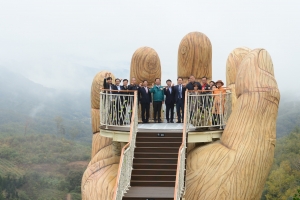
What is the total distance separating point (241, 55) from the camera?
1404cm

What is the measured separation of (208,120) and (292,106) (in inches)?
3969

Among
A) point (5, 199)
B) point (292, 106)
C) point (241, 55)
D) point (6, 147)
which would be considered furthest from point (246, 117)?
point (292, 106)

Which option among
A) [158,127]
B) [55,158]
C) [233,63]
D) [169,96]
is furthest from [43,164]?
[158,127]

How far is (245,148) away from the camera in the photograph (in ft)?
34.9

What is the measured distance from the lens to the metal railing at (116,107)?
479 inches

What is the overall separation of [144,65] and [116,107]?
8.22 feet

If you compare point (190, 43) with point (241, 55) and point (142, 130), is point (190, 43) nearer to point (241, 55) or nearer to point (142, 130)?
point (241, 55)

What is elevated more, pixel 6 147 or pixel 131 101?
pixel 131 101

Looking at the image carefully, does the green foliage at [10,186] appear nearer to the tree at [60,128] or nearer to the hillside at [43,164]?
the hillside at [43,164]

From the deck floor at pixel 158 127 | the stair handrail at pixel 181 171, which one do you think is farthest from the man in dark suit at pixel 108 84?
the stair handrail at pixel 181 171

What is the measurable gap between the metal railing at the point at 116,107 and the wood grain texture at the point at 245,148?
2.17 meters

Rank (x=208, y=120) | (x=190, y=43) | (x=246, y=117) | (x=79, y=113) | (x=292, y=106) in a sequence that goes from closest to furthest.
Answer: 1. (x=246, y=117)
2. (x=208, y=120)
3. (x=190, y=43)
4. (x=292, y=106)
5. (x=79, y=113)

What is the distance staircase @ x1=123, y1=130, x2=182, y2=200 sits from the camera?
9695mm

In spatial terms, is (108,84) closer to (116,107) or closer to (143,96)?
(116,107)
